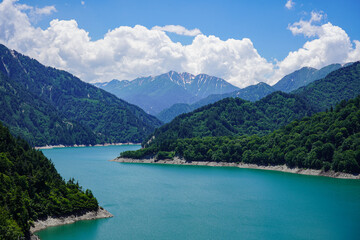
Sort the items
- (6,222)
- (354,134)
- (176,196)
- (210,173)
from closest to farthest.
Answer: (6,222) → (176,196) → (354,134) → (210,173)

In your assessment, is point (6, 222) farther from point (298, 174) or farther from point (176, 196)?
point (298, 174)

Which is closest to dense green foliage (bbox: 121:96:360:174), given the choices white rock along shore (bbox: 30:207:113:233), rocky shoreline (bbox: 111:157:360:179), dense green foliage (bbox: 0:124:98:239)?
rocky shoreline (bbox: 111:157:360:179)

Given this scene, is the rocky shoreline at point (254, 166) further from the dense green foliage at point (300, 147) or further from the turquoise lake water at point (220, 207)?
the turquoise lake water at point (220, 207)

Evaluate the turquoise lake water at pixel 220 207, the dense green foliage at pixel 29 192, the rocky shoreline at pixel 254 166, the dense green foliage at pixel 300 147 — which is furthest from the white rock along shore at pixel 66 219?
the dense green foliage at pixel 300 147

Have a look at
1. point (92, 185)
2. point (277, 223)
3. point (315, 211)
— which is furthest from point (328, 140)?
point (92, 185)

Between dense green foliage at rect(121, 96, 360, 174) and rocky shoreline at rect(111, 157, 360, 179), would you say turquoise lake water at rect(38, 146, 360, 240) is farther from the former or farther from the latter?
dense green foliage at rect(121, 96, 360, 174)

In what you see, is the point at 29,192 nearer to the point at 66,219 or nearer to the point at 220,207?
the point at 66,219
